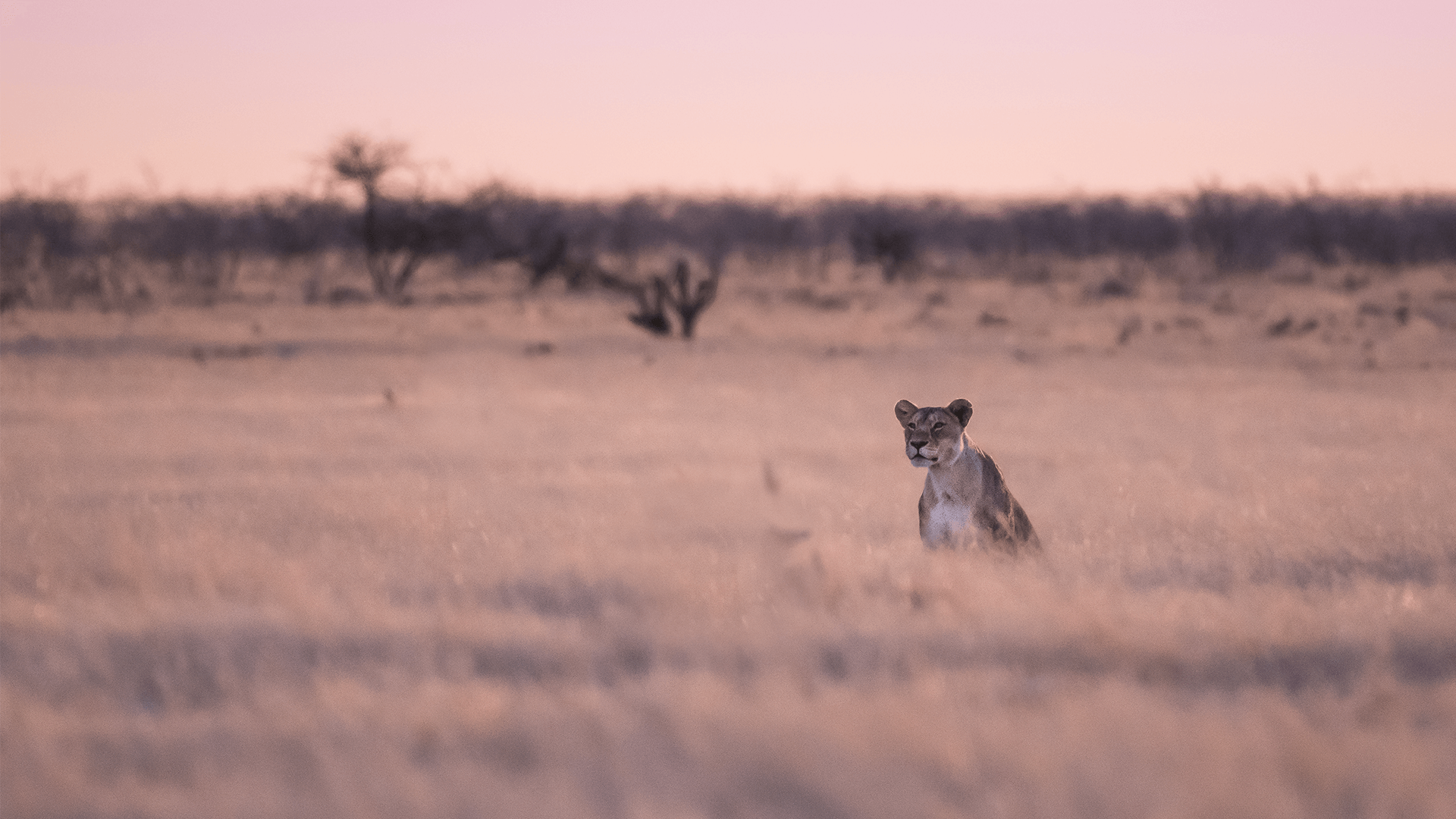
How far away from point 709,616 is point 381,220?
3644 cm

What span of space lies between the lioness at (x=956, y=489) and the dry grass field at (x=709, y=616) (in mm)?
193

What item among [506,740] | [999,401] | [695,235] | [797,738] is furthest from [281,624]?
[695,235]

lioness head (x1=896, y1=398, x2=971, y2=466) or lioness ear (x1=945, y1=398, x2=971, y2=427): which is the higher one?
lioness ear (x1=945, y1=398, x2=971, y2=427)

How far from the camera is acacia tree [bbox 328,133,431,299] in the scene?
39.5 m

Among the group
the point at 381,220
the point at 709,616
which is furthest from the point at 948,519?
the point at 381,220

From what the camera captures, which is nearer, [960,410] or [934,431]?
[934,431]

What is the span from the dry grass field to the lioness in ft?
0.63

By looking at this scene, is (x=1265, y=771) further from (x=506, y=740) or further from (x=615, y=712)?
(x=506, y=740)

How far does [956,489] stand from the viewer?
7.14 metres

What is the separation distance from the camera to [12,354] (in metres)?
21.2

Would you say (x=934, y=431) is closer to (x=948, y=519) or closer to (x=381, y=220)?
(x=948, y=519)

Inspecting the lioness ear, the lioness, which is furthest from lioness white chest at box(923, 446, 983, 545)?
the lioness ear

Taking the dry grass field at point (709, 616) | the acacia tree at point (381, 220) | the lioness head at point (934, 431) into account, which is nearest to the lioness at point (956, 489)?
the lioness head at point (934, 431)

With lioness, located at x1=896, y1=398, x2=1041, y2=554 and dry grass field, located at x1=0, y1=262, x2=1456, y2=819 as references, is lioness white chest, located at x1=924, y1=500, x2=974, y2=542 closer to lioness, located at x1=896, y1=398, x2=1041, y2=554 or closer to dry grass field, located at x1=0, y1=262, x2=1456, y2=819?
lioness, located at x1=896, y1=398, x2=1041, y2=554
